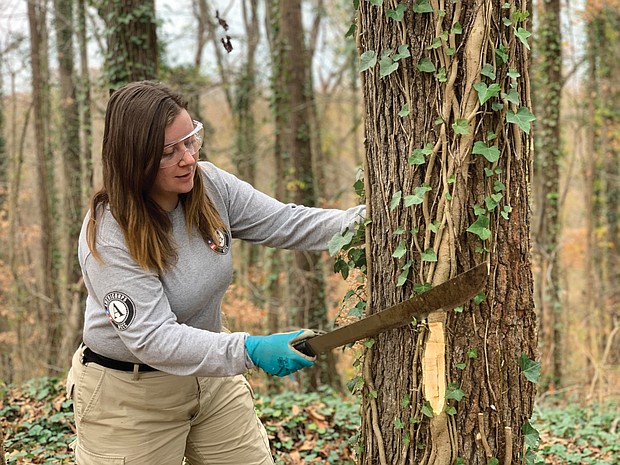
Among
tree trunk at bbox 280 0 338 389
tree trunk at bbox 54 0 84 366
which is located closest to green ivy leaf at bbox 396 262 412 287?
tree trunk at bbox 280 0 338 389

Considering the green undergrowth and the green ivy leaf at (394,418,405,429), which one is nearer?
the green ivy leaf at (394,418,405,429)

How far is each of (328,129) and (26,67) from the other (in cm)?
945

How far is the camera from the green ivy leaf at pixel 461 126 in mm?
2113

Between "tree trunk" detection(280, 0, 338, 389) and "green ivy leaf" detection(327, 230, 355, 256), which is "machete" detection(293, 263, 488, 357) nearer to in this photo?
"green ivy leaf" detection(327, 230, 355, 256)

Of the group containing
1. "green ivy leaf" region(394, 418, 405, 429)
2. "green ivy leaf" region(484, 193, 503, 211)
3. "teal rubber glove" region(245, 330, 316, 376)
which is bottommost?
"green ivy leaf" region(394, 418, 405, 429)

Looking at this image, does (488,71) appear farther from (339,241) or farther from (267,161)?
(267,161)

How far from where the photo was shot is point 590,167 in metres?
10.4

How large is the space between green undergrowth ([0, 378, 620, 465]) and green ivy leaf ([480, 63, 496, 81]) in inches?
83.4

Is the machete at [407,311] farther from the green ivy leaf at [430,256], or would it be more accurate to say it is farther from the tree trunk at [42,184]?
the tree trunk at [42,184]

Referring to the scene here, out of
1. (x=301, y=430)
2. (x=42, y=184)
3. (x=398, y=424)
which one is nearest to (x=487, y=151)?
(x=398, y=424)

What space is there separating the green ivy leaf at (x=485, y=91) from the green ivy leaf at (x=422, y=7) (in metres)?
0.29

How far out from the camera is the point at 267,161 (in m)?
15.7

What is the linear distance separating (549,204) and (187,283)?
24.1 ft

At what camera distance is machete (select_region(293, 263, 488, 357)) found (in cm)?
214
